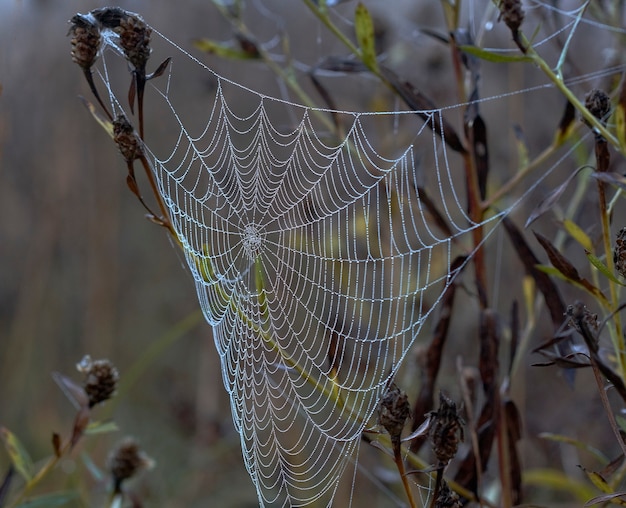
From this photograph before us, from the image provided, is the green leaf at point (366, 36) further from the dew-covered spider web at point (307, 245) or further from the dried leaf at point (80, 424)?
the dried leaf at point (80, 424)

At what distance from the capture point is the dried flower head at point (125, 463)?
119cm

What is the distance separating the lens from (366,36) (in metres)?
1.15

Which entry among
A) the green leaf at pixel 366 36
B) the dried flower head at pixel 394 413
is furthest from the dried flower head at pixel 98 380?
the green leaf at pixel 366 36

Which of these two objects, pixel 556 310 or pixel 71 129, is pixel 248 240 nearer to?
pixel 556 310

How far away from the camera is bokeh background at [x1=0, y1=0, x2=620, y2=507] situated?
247 centimetres

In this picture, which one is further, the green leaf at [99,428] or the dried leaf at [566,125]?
the dried leaf at [566,125]

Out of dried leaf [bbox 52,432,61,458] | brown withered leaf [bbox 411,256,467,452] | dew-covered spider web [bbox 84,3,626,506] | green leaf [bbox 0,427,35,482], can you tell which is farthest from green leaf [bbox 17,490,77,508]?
brown withered leaf [bbox 411,256,467,452]

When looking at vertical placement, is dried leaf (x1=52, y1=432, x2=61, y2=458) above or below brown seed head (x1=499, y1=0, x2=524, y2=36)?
below

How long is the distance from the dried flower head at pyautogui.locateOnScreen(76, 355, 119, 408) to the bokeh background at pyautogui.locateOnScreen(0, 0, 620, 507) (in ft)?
1.54

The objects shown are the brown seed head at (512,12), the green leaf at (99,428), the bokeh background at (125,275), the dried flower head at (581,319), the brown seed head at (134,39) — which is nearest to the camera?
the dried flower head at (581,319)

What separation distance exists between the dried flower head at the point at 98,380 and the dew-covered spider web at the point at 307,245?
151 millimetres

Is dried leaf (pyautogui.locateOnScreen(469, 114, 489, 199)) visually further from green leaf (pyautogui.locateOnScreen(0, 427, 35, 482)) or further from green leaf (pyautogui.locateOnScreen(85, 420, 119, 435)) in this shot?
green leaf (pyautogui.locateOnScreen(0, 427, 35, 482))

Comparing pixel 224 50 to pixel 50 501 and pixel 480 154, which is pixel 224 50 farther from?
pixel 50 501

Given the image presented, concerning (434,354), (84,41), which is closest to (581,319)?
(434,354)
